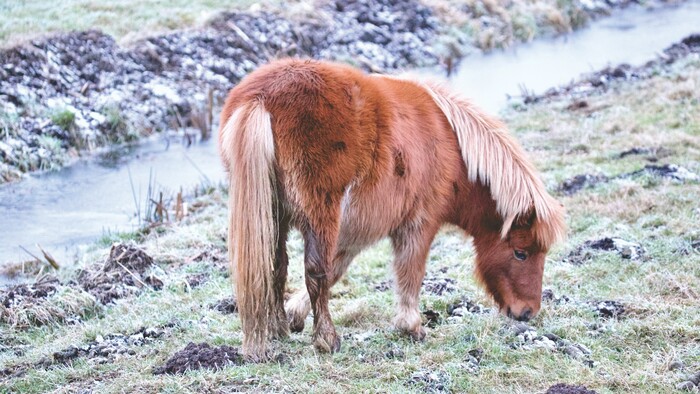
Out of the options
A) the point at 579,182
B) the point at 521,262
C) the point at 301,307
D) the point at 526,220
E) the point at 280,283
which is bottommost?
the point at 579,182

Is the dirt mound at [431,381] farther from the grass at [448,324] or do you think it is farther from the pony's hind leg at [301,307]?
the pony's hind leg at [301,307]

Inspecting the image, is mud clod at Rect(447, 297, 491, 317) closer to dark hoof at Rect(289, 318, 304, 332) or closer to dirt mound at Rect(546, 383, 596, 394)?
dark hoof at Rect(289, 318, 304, 332)

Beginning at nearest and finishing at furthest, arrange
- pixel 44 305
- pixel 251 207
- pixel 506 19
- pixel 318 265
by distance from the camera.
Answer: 1. pixel 251 207
2. pixel 318 265
3. pixel 44 305
4. pixel 506 19

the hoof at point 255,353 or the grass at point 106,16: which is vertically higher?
the grass at point 106,16

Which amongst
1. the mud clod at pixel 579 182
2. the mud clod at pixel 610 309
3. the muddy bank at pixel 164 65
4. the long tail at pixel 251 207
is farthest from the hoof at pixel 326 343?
the muddy bank at pixel 164 65

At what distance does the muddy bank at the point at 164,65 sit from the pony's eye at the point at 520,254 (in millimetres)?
7333

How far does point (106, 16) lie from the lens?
14875 mm

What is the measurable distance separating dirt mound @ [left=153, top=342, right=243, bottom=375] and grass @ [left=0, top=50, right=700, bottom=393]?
0.35ft

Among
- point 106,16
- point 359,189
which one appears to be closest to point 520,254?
point 359,189

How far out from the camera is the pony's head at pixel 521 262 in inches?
211

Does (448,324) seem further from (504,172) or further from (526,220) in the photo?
(504,172)

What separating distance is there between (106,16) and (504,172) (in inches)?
451

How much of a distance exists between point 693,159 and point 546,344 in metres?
5.24

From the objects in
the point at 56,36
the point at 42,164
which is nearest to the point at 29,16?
the point at 56,36
